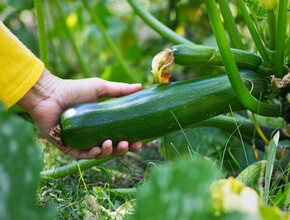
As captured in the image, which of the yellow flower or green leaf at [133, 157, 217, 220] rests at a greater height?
green leaf at [133, 157, 217, 220]

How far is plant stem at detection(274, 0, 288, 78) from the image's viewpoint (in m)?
1.50

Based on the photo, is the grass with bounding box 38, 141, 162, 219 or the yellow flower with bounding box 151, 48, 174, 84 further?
→ the yellow flower with bounding box 151, 48, 174, 84

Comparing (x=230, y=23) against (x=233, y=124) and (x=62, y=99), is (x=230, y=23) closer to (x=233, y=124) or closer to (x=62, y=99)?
(x=233, y=124)

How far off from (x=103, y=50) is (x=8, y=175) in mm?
2644

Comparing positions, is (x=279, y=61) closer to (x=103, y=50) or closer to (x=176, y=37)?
(x=176, y=37)

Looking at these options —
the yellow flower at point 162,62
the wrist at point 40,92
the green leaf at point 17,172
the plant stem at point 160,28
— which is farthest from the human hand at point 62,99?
the green leaf at point 17,172

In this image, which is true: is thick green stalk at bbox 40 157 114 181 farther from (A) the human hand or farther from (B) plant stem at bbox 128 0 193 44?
(B) plant stem at bbox 128 0 193 44

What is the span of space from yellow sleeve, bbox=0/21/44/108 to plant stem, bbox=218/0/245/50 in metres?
0.53

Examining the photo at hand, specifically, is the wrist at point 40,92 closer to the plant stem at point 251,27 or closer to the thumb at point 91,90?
the thumb at point 91,90

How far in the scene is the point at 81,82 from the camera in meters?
1.72

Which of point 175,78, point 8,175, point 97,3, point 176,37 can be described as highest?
point 8,175

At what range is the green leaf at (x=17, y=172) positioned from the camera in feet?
2.61

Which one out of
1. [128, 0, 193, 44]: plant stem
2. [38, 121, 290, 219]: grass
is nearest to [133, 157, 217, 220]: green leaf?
[38, 121, 290, 219]: grass

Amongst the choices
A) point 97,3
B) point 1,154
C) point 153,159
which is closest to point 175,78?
point 97,3
